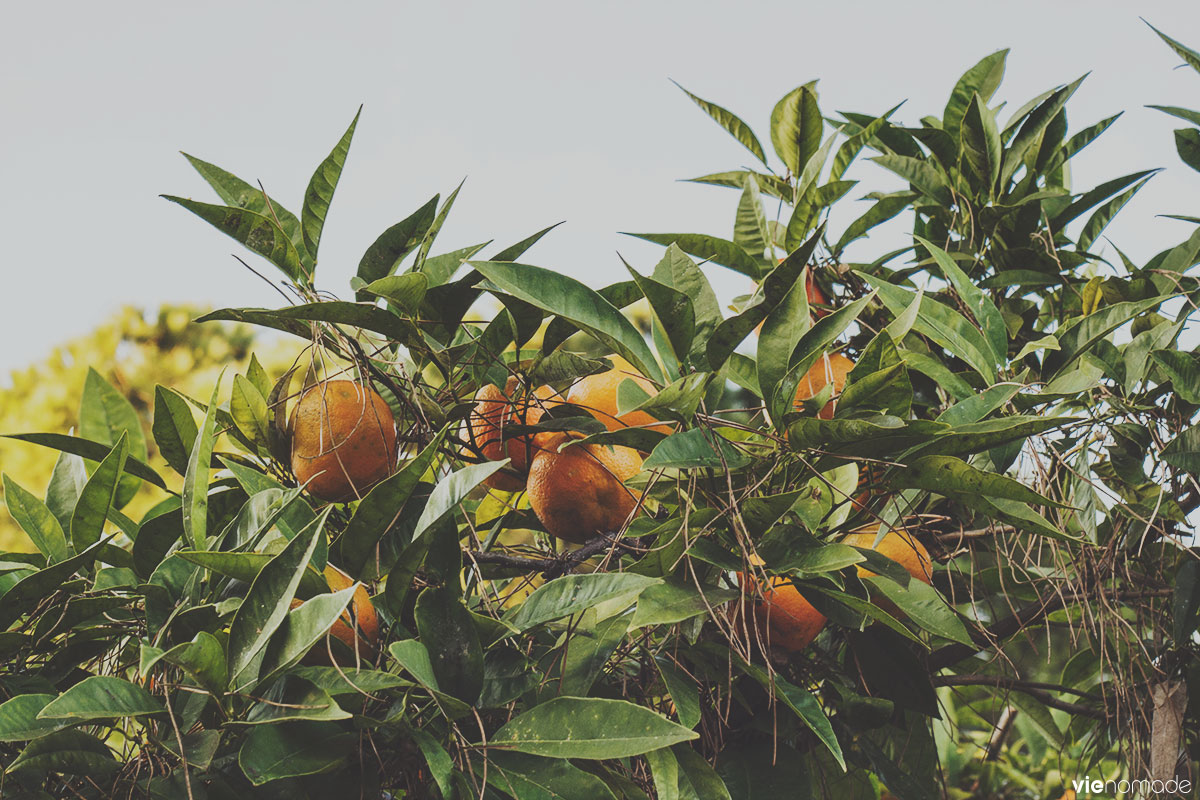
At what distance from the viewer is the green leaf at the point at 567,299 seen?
0.56 meters

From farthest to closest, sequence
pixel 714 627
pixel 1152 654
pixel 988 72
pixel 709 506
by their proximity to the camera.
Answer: pixel 988 72 < pixel 1152 654 < pixel 714 627 < pixel 709 506

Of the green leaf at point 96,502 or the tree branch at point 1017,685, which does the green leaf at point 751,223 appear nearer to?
the tree branch at point 1017,685

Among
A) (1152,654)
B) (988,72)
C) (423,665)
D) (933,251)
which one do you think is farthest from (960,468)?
(988,72)

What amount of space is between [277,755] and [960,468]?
0.42m

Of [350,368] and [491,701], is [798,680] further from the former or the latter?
[350,368]

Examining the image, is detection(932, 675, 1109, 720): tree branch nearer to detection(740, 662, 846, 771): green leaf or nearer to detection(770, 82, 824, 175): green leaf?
detection(740, 662, 846, 771): green leaf

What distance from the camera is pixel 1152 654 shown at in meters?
0.90

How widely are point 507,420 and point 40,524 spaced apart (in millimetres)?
342

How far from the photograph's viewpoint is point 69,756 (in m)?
0.54

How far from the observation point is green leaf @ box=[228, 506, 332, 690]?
0.52 m

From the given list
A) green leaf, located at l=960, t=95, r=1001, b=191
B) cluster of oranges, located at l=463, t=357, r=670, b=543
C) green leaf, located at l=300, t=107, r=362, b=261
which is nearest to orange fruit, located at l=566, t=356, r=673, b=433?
cluster of oranges, located at l=463, t=357, r=670, b=543

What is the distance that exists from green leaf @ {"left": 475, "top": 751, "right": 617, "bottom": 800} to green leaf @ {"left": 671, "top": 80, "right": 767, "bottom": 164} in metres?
0.69

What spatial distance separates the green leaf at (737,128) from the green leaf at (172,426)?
0.60 metres

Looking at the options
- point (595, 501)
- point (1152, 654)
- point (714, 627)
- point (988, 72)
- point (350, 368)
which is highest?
point (988, 72)
